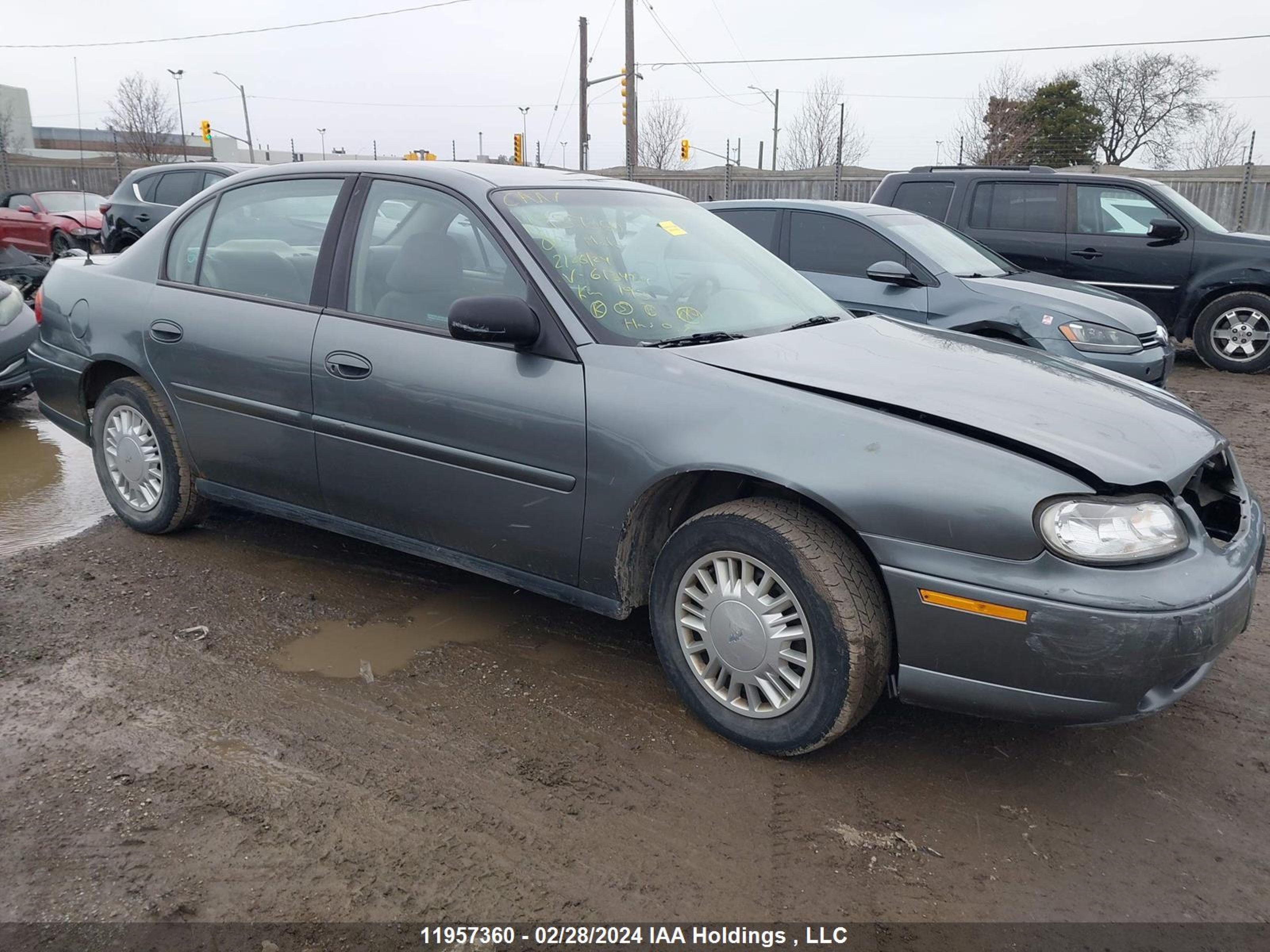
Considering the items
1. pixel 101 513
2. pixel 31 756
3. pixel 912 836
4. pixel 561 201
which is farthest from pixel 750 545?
pixel 101 513

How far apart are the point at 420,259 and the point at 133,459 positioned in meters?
1.93

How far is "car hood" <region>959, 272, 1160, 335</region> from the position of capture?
22.3ft

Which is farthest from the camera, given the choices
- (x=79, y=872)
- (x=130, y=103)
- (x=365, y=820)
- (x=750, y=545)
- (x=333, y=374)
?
(x=130, y=103)

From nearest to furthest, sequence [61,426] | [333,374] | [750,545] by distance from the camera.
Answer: [750,545]
[333,374]
[61,426]

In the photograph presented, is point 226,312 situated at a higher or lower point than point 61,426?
higher

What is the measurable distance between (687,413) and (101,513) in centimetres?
365

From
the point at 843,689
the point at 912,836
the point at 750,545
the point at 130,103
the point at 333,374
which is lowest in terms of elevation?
the point at 912,836

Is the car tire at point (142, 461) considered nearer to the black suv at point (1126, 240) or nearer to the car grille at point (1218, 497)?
the car grille at point (1218, 497)

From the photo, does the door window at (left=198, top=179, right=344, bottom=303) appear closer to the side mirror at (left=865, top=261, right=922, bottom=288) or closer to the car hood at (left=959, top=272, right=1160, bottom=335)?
the side mirror at (left=865, top=261, right=922, bottom=288)

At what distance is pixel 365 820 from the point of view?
2.66m

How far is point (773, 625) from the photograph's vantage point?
291 cm

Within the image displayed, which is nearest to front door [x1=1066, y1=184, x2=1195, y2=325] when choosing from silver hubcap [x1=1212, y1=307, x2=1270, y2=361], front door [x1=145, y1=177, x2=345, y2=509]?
silver hubcap [x1=1212, y1=307, x2=1270, y2=361]

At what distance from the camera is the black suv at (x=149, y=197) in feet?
41.4

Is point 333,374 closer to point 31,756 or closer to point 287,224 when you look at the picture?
point 287,224
